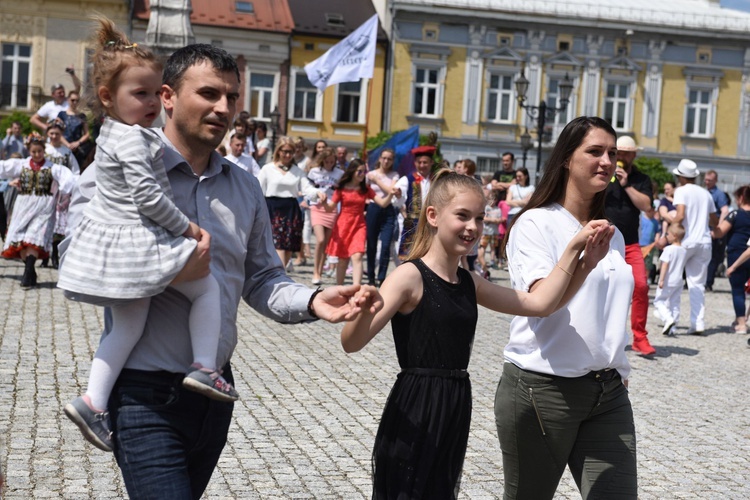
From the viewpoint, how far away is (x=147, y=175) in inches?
127

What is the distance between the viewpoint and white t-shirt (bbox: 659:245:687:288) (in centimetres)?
1371

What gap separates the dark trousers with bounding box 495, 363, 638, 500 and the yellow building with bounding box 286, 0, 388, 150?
149 feet

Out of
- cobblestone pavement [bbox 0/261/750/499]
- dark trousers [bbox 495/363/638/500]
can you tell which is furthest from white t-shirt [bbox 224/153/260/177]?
dark trousers [bbox 495/363/638/500]

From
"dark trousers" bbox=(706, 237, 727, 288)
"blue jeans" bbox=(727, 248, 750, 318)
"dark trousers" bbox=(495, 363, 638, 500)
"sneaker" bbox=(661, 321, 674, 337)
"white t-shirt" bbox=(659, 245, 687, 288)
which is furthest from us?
"dark trousers" bbox=(706, 237, 727, 288)

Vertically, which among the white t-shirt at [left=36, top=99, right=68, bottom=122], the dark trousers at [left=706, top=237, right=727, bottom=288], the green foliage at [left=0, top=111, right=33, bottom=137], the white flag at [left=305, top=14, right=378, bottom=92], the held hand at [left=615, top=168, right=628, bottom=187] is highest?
the white flag at [left=305, top=14, right=378, bottom=92]

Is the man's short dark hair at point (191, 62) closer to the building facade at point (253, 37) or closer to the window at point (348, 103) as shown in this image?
the building facade at point (253, 37)

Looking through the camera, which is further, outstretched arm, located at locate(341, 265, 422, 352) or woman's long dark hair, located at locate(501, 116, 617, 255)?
woman's long dark hair, located at locate(501, 116, 617, 255)

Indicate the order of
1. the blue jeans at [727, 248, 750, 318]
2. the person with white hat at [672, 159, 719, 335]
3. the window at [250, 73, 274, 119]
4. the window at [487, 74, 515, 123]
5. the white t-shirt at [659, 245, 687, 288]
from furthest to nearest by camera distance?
1. the window at [487, 74, 515, 123]
2. the window at [250, 73, 274, 119]
3. the blue jeans at [727, 248, 750, 318]
4. the person with white hat at [672, 159, 719, 335]
5. the white t-shirt at [659, 245, 687, 288]

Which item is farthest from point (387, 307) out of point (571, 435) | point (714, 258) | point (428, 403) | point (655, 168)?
point (655, 168)

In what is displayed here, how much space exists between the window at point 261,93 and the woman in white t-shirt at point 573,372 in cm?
4565

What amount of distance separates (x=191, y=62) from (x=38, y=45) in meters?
46.7

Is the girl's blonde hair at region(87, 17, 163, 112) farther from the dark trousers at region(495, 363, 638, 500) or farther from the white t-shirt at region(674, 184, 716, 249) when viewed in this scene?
the white t-shirt at region(674, 184, 716, 249)

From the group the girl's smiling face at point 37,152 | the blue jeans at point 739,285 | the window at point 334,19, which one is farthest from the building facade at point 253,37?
the blue jeans at point 739,285

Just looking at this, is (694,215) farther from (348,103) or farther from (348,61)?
(348,103)
